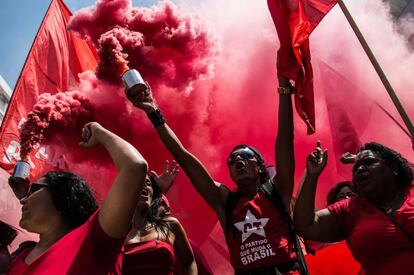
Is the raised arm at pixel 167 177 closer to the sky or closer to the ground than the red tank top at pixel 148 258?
closer to the sky

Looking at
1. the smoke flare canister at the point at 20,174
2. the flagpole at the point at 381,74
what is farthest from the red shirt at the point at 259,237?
the smoke flare canister at the point at 20,174

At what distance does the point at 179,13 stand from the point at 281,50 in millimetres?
4736

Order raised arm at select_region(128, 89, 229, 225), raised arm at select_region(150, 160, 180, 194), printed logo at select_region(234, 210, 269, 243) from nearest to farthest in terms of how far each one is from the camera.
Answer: printed logo at select_region(234, 210, 269, 243) → raised arm at select_region(128, 89, 229, 225) → raised arm at select_region(150, 160, 180, 194)

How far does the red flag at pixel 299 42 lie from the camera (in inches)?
122

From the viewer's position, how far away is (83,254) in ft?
5.24

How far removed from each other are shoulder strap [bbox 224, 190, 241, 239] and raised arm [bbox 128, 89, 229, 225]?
0.16 feet

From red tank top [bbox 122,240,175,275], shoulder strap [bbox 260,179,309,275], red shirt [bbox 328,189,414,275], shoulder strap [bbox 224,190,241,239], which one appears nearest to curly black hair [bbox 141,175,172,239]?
red tank top [bbox 122,240,175,275]

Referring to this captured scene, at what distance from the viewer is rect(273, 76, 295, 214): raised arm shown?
2773 millimetres

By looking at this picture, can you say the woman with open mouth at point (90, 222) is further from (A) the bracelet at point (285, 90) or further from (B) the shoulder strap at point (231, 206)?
(A) the bracelet at point (285, 90)

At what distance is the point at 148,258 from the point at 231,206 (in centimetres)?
63

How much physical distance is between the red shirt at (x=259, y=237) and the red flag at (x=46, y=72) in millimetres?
4706

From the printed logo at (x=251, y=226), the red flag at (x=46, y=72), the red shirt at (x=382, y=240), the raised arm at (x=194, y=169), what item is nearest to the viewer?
the red shirt at (x=382, y=240)

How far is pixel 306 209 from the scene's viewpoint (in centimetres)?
248

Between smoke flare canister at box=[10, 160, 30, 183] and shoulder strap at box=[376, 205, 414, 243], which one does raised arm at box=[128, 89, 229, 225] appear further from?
smoke flare canister at box=[10, 160, 30, 183]
